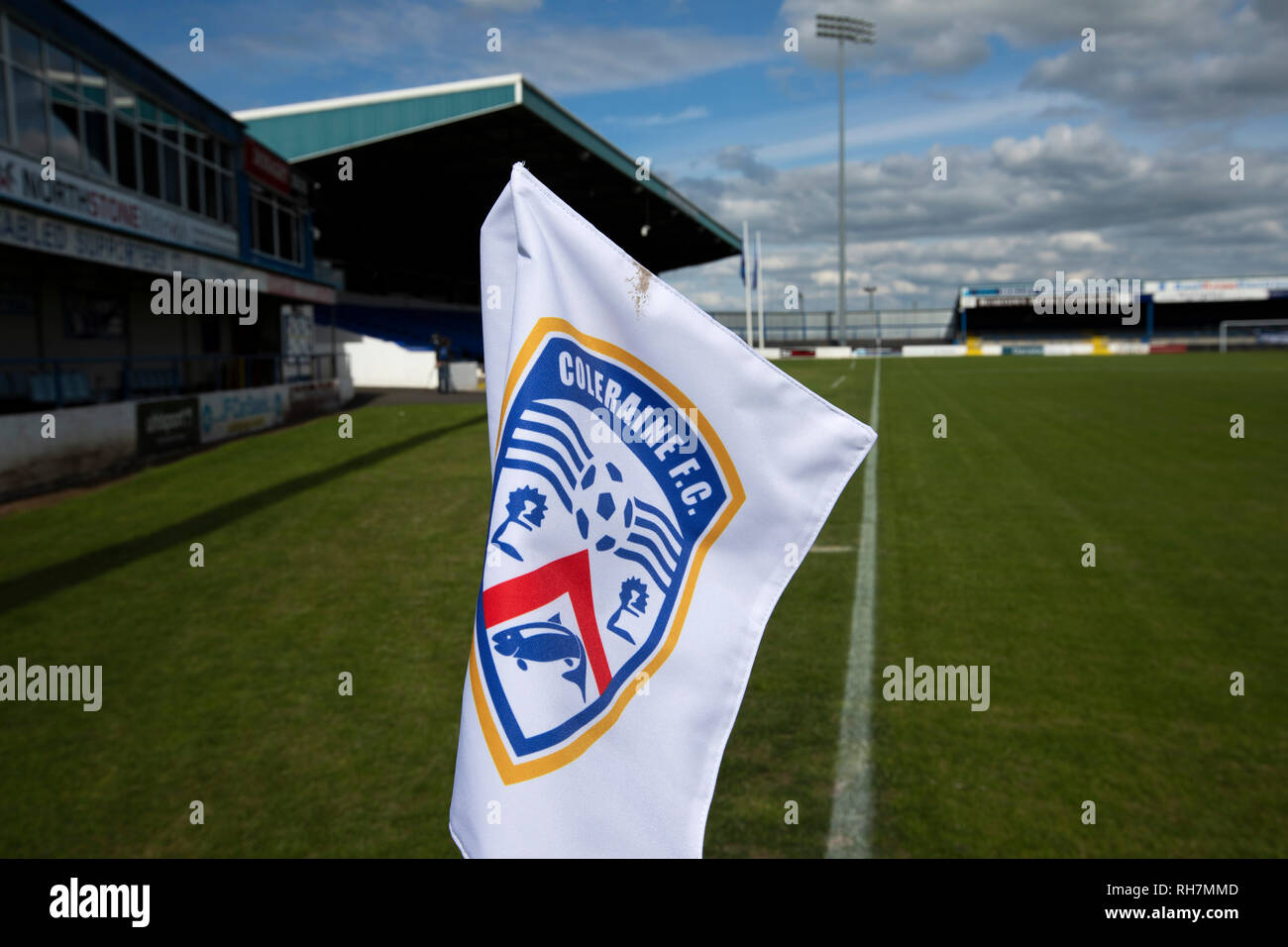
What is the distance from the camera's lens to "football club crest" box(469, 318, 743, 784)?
1.82m

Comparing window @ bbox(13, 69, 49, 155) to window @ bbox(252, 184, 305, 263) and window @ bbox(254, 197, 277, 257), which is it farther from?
window @ bbox(254, 197, 277, 257)

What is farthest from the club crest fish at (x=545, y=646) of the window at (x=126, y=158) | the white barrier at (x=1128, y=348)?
the white barrier at (x=1128, y=348)

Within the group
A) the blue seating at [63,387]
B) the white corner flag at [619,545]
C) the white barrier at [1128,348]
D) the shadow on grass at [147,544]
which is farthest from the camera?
the white barrier at [1128,348]

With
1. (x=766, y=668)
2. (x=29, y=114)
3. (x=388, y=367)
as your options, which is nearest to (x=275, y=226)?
(x=388, y=367)

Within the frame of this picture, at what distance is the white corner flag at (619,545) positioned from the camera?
5.76 feet

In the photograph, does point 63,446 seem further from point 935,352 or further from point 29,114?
point 935,352

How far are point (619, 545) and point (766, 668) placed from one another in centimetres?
388

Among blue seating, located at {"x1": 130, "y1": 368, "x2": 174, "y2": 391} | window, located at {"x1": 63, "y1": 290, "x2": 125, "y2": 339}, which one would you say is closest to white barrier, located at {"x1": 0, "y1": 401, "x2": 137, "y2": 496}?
window, located at {"x1": 63, "y1": 290, "x2": 125, "y2": 339}

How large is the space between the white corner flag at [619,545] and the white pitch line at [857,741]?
2.05 metres

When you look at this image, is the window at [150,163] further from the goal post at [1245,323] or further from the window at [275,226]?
the goal post at [1245,323]

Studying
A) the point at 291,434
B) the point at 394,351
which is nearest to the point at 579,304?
the point at 291,434

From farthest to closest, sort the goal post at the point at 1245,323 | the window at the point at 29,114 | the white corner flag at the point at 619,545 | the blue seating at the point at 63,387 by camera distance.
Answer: the goal post at the point at 1245,323
the window at the point at 29,114
the blue seating at the point at 63,387
the white corner flag at the point at 619,545

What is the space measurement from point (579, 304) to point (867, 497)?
9719mm

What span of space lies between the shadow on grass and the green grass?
0.06 m
